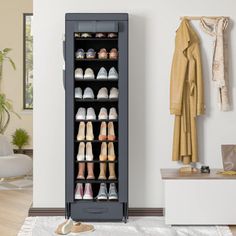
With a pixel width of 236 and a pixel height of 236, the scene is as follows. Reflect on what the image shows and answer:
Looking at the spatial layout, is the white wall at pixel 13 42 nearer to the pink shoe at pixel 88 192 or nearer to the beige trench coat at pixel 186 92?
the pink shoe at pixel 88 192

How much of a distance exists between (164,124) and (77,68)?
0.96 metres

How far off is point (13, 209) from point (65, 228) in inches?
48.3

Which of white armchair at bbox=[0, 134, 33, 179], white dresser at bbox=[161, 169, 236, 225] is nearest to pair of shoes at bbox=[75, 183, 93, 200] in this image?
white dresser at bbox=[161, 169, 236, 225]

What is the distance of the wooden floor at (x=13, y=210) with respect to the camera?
16.5 ft

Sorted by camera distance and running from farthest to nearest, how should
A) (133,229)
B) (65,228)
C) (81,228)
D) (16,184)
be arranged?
1. (16,184)
2. (133,229)
3. (81,228)
4. (65,228)

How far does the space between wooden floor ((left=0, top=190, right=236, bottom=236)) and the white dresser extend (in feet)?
0.63

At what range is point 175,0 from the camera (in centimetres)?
540

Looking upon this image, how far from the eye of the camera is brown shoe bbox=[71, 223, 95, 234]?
482cm

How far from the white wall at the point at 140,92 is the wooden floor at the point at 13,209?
283 mm

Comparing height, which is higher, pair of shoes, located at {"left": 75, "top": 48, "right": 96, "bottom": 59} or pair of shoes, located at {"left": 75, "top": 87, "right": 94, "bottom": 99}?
pair of shoes, located at {"left": 75, "top": 48, "right": 96, "bottom": 59}

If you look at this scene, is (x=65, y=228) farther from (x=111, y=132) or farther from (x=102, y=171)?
(x=111, y=132)

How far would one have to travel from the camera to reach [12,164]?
7.46m

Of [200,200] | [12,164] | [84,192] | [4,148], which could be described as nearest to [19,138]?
[4,148]

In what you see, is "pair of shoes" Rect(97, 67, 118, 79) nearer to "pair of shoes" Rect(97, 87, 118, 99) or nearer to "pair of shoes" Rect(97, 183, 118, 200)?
"pair of shoes" Rect(97, 87, 118, 99)
